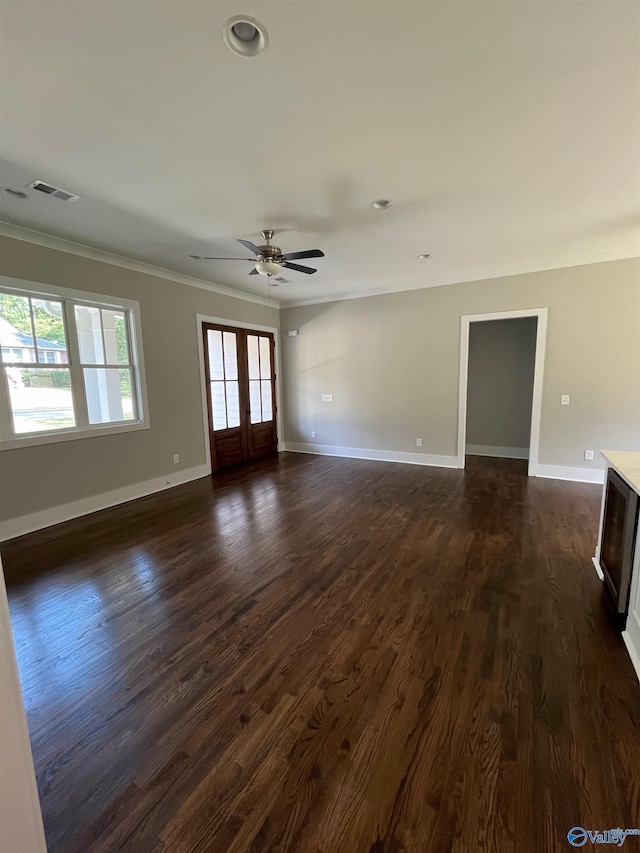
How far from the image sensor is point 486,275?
16.5 ft

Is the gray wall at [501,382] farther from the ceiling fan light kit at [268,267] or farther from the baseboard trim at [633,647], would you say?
the baseboard trim at [633,647]

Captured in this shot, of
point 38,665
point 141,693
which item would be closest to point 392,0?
point 141,693

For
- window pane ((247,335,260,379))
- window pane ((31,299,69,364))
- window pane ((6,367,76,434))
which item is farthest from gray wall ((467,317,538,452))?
window pane ((6,367,76,434))

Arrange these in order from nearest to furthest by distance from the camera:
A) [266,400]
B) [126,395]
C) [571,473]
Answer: [126,395]
[571,473]
[266,400]

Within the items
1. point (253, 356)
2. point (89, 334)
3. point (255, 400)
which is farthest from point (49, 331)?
point (255, 400)

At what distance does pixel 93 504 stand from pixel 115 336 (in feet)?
6.60

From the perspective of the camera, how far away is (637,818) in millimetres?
1162

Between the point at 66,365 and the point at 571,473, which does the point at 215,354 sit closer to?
the point at 66,365

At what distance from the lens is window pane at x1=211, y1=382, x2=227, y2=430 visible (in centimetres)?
566

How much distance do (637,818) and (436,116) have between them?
10.4ft

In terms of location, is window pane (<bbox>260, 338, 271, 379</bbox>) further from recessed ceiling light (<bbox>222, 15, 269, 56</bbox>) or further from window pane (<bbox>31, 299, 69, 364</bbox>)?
recessed ceiling light (<bbox>222, 15, 269, 56</bbox>)

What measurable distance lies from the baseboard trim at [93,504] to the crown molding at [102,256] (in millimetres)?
2675

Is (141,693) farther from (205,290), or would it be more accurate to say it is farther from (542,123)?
(205,290)

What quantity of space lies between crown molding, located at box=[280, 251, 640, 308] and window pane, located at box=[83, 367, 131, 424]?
3.53m
